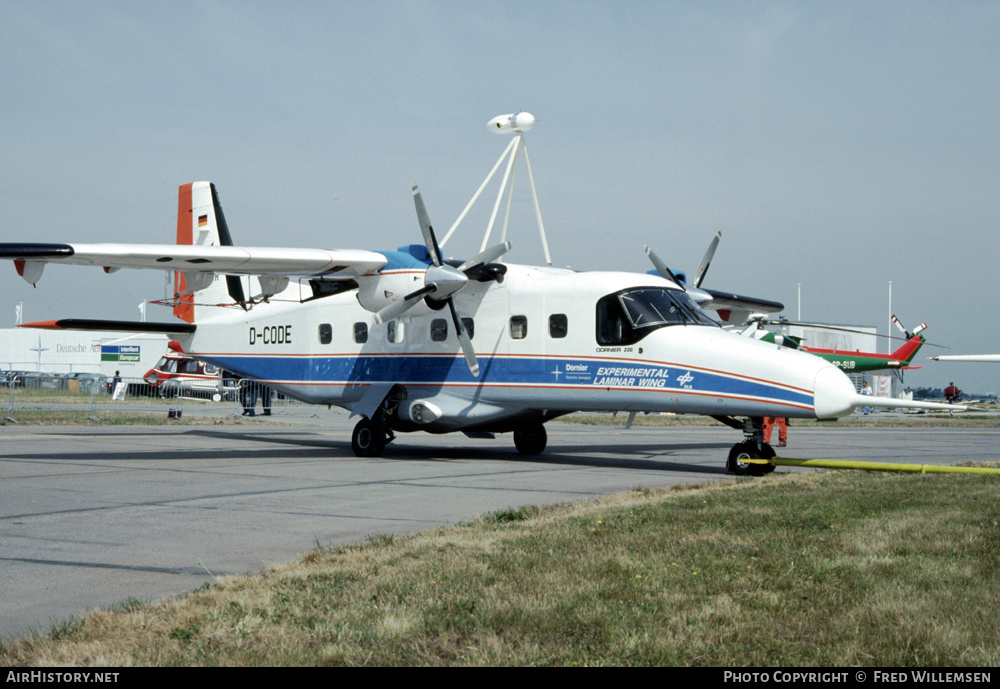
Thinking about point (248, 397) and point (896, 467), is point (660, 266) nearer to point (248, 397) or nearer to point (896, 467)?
point (896, 467)

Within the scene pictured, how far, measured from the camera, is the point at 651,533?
7262 mm

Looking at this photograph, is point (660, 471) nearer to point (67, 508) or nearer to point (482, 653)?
point (67, 508)

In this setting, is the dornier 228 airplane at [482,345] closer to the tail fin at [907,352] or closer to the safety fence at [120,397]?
the safety fence at [120,397]

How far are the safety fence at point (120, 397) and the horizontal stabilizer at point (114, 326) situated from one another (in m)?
2.33

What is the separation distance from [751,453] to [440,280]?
19.4ft

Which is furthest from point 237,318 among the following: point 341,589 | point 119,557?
point 341,589

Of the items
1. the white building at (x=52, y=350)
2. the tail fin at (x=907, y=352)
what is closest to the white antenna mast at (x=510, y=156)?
the tail fin at (x=907, y=352)

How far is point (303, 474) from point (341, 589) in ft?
25.1

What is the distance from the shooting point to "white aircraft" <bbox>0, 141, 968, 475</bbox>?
1304 cm

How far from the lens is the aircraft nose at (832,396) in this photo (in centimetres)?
1207

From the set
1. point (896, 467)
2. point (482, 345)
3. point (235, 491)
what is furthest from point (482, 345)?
point (896, 467)

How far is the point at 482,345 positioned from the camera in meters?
15.9

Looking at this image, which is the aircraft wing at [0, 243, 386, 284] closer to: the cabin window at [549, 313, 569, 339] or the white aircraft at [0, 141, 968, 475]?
the white aircraft at [0, 141, 968, 475]
